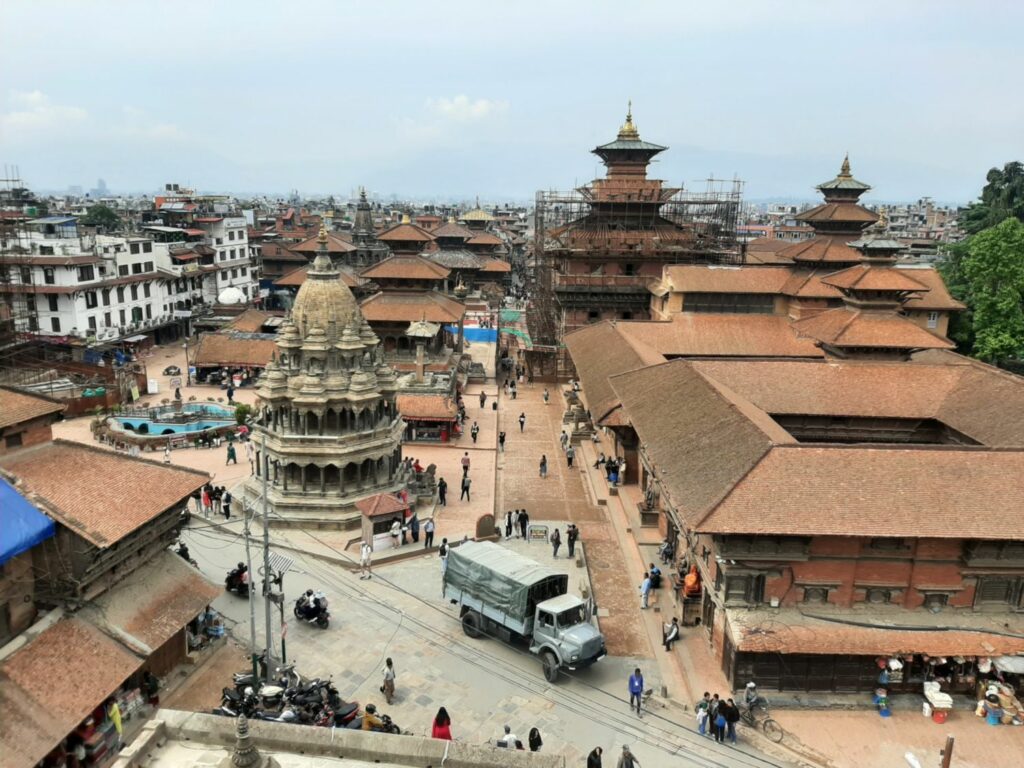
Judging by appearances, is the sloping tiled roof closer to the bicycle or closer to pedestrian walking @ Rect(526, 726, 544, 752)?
pedestrian walking @ Rect(526, 726, 544, 752)

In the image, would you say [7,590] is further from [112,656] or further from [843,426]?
[843,426]

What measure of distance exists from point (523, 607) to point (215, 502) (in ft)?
54.8

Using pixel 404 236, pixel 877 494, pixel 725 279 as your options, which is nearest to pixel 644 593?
pixel 877 494

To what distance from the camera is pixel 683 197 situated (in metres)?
63.9

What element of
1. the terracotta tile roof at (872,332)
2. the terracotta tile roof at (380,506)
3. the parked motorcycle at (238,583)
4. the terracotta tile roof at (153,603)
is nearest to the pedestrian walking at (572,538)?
the terracotta tile roof at (380,506)

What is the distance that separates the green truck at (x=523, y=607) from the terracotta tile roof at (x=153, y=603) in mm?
6997

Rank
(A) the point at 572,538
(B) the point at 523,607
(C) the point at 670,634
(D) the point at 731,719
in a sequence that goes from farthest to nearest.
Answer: (A) the point at 572,538 < (C) the point at 670,634 < (B) the point at 523,607 < (D) the point at 731,719

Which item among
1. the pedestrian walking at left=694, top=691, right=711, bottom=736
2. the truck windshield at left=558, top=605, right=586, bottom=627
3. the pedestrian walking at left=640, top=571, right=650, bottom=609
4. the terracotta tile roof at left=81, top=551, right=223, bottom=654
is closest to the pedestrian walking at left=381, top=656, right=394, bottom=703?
the truck windshield at left=558, top=605, right=586, bottom=627

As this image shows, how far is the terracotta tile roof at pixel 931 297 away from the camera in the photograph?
152 feet

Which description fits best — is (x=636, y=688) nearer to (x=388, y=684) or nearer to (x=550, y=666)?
(x=550, y=666)

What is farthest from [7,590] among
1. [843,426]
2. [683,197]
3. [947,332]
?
[683,197]

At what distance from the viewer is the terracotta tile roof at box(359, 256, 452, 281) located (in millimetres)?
51094

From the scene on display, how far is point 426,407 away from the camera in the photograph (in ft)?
135

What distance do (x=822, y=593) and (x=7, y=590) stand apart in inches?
765
